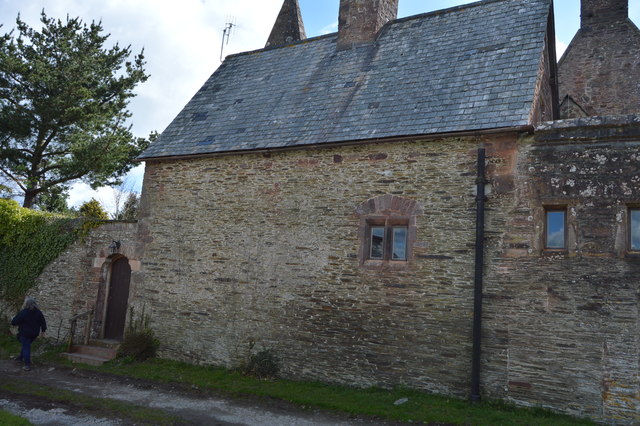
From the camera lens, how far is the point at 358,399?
840 centimetres

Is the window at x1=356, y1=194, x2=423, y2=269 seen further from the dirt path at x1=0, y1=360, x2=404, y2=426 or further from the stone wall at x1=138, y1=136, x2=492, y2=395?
the dirt path at x1=0, y1=360, x2=404, y2=426

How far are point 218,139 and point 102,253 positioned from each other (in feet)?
15.1

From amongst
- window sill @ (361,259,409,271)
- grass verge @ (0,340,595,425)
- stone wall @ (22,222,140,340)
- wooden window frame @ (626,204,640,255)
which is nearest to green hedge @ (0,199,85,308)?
stone wall @ (22,222,140,340)

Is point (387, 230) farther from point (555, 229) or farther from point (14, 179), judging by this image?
point (14, 179)

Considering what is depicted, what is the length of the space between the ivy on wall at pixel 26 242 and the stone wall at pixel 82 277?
0.33 metres

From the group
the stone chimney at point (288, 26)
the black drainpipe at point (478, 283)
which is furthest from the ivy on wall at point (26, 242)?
the stone chimney at point (288, 26)

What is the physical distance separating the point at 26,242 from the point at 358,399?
11.5m

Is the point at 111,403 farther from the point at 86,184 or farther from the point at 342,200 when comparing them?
the point at 86,184

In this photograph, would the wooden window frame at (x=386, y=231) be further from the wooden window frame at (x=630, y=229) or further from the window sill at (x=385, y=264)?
the wooden window frame at (x=630, y=229)

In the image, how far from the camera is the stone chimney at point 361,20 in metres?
13.1

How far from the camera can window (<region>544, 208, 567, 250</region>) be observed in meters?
8.13

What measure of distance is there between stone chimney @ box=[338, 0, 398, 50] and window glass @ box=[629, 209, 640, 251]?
784 cm

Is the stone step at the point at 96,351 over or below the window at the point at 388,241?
below

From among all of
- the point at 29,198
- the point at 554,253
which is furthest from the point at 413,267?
the point at 29,198
